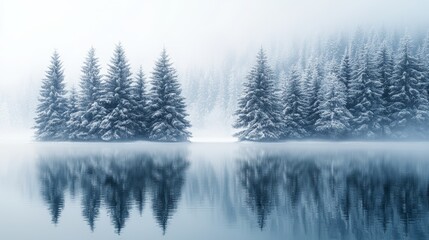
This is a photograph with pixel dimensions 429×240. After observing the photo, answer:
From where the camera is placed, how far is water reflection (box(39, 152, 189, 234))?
17438 mm

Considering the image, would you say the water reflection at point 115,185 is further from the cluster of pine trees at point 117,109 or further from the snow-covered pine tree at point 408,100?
the snow-covered pine tree at point 408,100

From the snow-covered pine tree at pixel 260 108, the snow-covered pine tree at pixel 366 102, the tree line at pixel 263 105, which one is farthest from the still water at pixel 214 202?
the snow-covered pine tree at pixel 366 102

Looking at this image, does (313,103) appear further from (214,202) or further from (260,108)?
(214,202)

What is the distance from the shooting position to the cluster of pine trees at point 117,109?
63.8m

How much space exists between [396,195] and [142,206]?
33.5ft

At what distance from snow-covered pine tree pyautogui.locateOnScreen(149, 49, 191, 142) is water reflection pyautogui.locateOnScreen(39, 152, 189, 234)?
88.4 feet

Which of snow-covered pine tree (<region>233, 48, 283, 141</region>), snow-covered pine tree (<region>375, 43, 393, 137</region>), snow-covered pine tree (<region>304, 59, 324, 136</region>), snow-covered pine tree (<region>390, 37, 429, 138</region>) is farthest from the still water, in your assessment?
snow-covered pine tree (<region>375, 43, 393, 137</region>)

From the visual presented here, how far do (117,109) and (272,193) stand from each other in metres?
44.5

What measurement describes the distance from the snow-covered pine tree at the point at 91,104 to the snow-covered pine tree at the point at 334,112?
28698mm

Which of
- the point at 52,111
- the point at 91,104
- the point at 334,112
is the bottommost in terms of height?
the point at 334,112

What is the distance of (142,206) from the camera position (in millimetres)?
18250

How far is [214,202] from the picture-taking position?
19406 mm

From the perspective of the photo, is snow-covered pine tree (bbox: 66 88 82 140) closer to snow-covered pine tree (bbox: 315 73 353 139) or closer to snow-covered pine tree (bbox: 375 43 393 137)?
snow-covered pine tree (bbox: 315 73 353 139)

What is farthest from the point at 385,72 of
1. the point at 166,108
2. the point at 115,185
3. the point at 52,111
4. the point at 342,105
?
the point at 115,185
